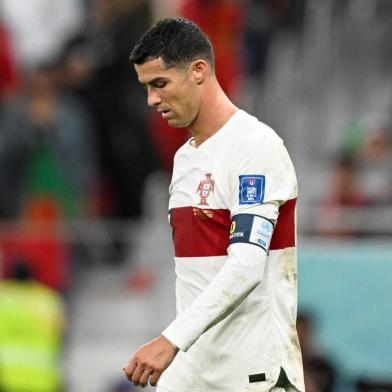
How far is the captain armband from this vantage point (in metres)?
4.74

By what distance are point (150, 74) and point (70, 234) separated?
591 cm

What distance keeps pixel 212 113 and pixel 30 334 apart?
5.58 metres

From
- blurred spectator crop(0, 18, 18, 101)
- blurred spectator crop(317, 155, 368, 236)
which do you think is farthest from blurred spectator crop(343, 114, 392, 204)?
blurred spectator crop(0, 18, 18, 101)

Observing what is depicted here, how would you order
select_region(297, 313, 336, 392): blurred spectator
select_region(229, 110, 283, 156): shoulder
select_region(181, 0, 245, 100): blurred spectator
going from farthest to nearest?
select_region(181, 0, 245, 100): blurred spectator, select_region(297, 313, 336, 392): blurred spectator, select_region(229, 110, 283, 156): shoulder

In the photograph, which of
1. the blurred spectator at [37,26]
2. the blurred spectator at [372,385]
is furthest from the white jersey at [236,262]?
the blurred spectator at [37,26]

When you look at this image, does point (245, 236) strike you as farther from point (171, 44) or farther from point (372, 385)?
point (372, 385)

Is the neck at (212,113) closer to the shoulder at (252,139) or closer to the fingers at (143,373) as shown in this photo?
the shoulder at (252,139)

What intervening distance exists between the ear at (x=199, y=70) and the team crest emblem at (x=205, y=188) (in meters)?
0.34

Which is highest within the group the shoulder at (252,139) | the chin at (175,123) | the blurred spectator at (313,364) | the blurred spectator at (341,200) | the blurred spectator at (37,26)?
the blurred spectator at (37,26)

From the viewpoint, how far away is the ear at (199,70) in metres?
4.95

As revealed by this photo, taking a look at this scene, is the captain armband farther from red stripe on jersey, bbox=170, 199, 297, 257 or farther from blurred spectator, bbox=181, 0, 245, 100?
blurred spectator, bbox=181, 0, 245, 100

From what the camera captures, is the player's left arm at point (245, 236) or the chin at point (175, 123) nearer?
the player's left arm at point (245, 236)

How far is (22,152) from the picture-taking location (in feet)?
36.7

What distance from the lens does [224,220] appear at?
4.93 metres
